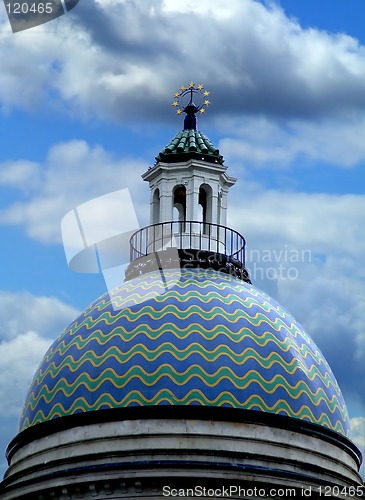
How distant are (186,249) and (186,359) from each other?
5917 millimetres

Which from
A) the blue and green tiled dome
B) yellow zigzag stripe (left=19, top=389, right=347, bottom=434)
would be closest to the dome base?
yellow zigzag stripe (left=19, top=389, right=347, bottom=434)

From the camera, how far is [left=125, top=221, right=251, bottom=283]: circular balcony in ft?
153

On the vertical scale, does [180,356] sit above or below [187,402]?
above

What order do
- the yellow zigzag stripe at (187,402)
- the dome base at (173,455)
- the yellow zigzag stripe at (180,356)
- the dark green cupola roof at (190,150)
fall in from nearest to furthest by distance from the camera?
the dome base at (173,455) → the yellow zigzag stripe at (187,402) → the yellow zigzag stripe at (180,356) → the dark green cupola roof at (190,150)

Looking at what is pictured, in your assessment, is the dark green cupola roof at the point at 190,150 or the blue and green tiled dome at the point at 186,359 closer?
the blue and green tiled dome at the point at 186,359

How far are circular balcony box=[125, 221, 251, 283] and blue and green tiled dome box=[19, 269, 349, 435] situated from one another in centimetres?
108

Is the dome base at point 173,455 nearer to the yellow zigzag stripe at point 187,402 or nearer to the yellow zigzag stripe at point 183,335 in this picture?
the yellow zigzag stripe at point 187,402

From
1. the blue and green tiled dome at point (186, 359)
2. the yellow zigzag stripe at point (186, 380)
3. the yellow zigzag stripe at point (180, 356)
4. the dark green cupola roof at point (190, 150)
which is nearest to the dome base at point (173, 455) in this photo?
the blue and green tiled dome at point (186, 359)

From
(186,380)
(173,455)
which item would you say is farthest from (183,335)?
(173,455)

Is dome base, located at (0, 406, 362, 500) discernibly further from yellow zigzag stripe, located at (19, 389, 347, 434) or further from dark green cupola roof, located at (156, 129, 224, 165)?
dark green cupola roof, located at (156, 129, 224, 165)

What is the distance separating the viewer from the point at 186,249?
154 ft

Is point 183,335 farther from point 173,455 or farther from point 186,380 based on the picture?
point 173,455

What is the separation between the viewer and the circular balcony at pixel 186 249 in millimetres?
46500

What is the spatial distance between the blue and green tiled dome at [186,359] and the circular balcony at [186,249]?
A: 108 centimetres
